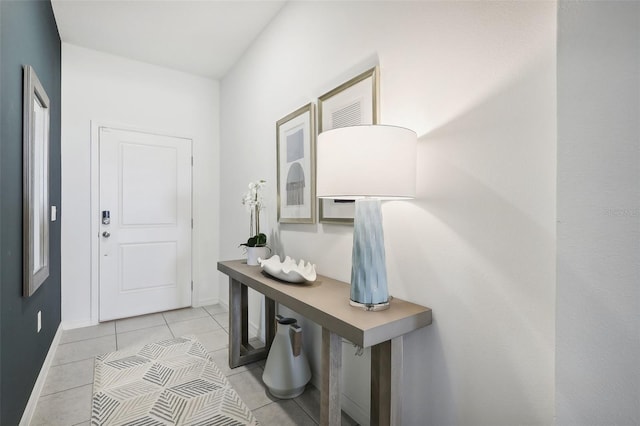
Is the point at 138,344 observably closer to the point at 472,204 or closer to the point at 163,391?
the point at 163,391

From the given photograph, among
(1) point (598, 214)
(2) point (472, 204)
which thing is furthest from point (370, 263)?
(1) point (598, 214)

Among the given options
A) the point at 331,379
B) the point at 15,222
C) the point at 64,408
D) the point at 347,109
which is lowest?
the point at 64,408

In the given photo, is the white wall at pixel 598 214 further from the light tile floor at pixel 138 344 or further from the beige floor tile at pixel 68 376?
the beige floor tile at pixel 68 376

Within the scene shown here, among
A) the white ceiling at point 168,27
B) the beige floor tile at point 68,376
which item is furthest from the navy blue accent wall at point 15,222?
the white ceiling at point 168,27

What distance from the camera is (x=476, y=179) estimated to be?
1.15m

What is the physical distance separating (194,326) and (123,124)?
7.33 feet

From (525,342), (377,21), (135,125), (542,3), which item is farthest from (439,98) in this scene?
(135,125)

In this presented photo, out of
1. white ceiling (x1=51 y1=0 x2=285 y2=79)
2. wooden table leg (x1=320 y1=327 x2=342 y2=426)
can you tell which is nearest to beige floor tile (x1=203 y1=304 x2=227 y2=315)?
wooden table leg (x1=320 y1=327 x2=342 y2=426)

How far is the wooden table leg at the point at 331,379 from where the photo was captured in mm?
1271

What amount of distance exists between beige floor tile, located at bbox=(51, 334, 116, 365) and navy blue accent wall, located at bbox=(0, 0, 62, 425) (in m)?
0.25

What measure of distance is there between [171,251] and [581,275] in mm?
3644

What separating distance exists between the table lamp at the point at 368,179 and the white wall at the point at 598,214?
504 millimetres

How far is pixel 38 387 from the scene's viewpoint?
190 cm

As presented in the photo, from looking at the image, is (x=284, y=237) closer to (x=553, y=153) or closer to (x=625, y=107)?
(x=553, y=153)
